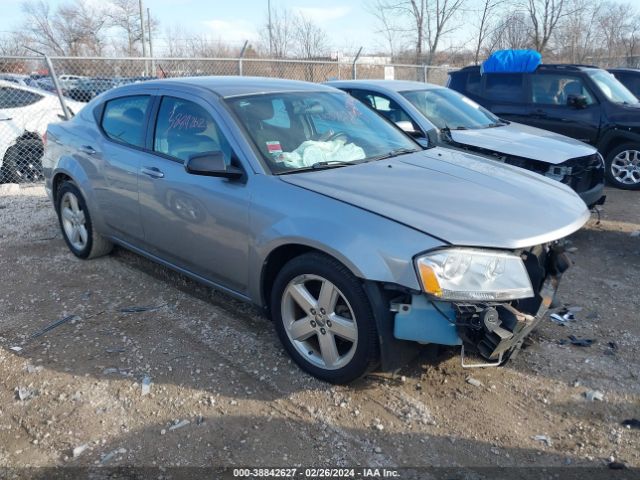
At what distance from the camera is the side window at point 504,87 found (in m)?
8.91

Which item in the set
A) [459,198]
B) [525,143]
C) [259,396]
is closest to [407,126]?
[525,143]

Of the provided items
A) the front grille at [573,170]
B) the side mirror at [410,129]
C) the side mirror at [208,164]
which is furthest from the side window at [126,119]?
the front grille at [573,170]

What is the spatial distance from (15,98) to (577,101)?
881 cm

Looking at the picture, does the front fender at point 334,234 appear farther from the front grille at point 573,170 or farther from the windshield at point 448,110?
the windshield at point 448,110

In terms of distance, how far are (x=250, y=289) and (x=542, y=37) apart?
23895mm

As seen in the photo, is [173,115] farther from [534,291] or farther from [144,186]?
[534,291]

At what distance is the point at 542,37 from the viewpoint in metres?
23.2

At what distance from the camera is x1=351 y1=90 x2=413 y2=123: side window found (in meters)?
6.65

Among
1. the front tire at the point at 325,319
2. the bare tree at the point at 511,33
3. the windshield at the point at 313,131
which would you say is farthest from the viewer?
the bare tree at the point at 511,33

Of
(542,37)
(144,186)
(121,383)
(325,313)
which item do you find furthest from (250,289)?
(542,37)

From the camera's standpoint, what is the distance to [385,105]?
6.88m

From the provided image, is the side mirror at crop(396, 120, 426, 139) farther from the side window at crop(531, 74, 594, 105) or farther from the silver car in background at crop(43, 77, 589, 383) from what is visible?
the side window at crop(531, 74, 594, 105)

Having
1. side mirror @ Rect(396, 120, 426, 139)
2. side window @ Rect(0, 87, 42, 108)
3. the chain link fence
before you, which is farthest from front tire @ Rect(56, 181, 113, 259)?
Answer: side window @ Rect(0, 87, 42, 108)

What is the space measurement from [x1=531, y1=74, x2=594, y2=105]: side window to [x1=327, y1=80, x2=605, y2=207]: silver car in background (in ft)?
6.08
